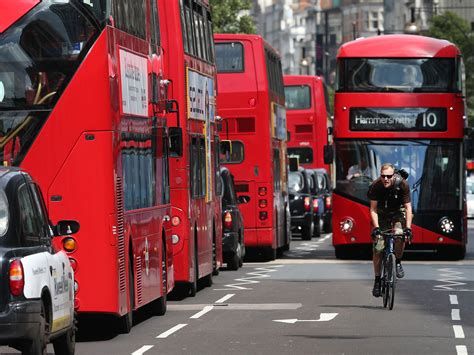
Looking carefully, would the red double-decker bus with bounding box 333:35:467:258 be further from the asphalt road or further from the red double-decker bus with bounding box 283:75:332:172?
the red double-decker bus with bounding box 283:75:332:172

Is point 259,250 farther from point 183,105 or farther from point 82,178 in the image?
point 82,178

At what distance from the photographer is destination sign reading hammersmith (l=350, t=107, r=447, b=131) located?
121 feet

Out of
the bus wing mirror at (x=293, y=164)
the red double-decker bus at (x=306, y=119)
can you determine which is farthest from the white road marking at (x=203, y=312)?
the red double-decker bus at (x=306, y=119)

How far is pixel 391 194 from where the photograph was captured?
77.2 feet

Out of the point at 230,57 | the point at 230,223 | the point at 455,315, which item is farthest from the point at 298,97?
the point at 455,315

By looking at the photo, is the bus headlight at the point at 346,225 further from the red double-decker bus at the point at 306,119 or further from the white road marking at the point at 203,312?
the red double-decker bus at the point at 306,119

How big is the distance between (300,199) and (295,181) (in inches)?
19.9

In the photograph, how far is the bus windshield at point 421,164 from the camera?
3666 cm

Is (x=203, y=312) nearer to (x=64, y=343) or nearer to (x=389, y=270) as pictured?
(x=389, y=270)

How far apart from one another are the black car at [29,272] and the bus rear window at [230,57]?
2114cm

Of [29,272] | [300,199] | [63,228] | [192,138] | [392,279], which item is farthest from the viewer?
[300,199]

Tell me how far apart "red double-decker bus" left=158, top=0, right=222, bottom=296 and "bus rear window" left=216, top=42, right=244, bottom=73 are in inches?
290

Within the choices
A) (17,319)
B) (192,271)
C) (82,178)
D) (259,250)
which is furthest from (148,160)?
(259,250)

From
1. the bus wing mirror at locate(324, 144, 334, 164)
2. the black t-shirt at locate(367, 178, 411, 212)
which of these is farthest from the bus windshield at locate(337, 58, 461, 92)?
the black t-shirt at locate(367, 178, 411, 212)
